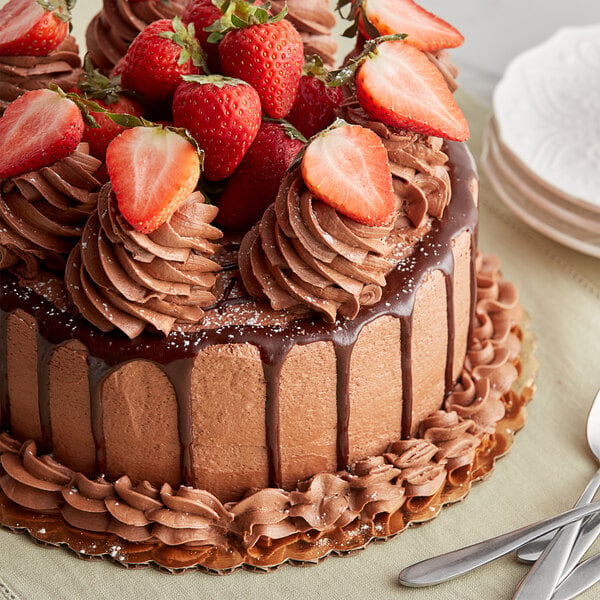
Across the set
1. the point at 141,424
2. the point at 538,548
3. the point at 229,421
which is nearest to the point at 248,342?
the point at 229,421

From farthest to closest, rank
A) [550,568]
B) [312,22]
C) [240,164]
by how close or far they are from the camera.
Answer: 1. [312,22]
2. [240,164]
3. [550,568]

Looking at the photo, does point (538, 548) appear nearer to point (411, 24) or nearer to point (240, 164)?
point (240, 164)

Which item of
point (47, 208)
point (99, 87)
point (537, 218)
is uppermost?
point (99, 87)

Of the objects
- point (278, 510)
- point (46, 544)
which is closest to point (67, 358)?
point (46, 544)

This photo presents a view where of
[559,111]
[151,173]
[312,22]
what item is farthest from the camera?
[559,111]

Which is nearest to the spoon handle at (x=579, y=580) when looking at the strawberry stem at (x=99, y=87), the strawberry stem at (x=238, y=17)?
the strawberry stem at (x=238, y=17)

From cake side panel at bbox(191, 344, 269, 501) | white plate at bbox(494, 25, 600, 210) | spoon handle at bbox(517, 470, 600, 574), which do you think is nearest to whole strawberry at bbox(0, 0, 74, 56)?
cake side panel at bbox(191, 344, 269, 501)

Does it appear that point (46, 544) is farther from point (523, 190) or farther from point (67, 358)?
point (523, 190)

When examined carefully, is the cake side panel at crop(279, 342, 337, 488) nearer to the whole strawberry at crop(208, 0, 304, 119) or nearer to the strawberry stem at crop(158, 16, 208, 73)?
the whole strawberry at crop(208, 0, 304, 119)
